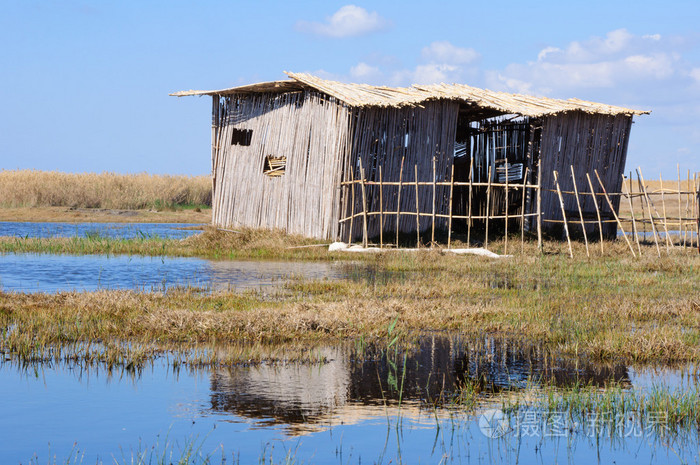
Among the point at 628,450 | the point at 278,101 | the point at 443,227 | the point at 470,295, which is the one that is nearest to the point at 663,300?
the point at 470,295

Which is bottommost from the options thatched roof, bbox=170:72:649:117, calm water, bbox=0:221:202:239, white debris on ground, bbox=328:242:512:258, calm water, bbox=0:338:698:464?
calm water, bbox=0:338:698:464

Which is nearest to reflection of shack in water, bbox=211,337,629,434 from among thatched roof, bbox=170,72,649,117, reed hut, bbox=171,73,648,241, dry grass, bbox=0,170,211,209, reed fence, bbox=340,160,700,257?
reed fence, bbox=340,160,700,257

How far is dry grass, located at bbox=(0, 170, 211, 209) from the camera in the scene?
36.3 m

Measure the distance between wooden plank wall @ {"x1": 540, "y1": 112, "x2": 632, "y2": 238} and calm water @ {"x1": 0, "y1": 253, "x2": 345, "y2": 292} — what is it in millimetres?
7851

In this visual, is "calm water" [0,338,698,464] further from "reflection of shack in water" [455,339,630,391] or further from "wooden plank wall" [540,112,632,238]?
"wooden plank wall" [540,112,632,238]

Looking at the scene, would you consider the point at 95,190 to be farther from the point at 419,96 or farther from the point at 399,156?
the point at 419,96

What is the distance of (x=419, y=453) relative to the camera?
5.22 meters

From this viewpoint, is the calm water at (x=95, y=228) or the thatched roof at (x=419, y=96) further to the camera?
the calm water at (x=95, y=228)

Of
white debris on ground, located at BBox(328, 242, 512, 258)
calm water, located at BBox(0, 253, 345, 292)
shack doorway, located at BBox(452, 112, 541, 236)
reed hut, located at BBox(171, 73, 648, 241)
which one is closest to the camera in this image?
calm water, located at BBox(0, 253, 345, 292)

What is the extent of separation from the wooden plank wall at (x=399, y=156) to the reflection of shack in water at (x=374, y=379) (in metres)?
11.3

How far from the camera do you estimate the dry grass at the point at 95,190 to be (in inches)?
1430

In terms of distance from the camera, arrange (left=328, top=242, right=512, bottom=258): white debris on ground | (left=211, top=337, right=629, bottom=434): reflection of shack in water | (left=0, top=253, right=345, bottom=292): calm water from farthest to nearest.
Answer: (left=328, top=242, right=512, bottom=258): white debris on ground, (left=0, top=253, right=345, bottom=292): calm water, (left=211, top=337, right=629, bottom=434): reflection of shack in water

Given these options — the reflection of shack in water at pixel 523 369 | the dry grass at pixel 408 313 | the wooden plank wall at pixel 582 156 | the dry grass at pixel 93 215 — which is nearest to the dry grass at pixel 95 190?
the dry grass at pixel 93 215

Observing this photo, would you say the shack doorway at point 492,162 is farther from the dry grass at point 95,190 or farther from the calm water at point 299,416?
the dry grass at point 95,190
